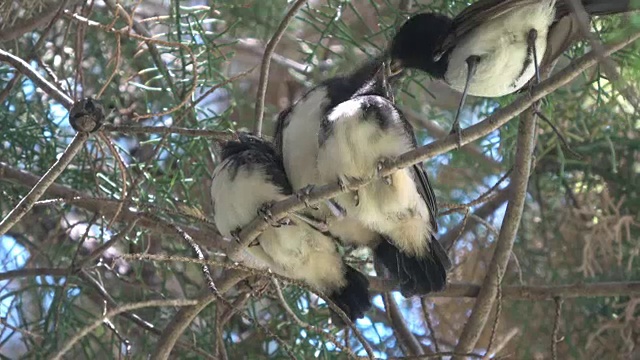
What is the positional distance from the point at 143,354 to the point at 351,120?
0.91 metres

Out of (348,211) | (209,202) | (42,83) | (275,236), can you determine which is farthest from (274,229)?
(209,202)

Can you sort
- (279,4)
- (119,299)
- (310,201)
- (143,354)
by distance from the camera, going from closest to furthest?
(310,201), (143,354), (119,299), (279,4)

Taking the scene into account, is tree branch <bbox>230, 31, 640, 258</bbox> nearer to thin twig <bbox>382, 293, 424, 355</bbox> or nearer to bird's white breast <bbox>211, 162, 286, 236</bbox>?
bird's white breast <bbox>211, 162, 286, 236</bbox>

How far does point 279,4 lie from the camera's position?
2.60 meters

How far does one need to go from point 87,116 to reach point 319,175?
1.39ft

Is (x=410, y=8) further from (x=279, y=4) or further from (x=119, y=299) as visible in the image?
(x=119, y=299)

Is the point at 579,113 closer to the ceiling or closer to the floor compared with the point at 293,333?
closer to the ceiling

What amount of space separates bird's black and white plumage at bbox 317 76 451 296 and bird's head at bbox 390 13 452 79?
197 mm

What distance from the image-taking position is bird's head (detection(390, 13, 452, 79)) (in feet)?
6.19

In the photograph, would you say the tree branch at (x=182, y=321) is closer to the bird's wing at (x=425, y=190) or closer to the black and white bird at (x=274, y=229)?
the black and white bird at (x=274, y=229)

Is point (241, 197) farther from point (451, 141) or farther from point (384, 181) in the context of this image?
point (451, 141)

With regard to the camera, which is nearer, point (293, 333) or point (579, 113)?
point (293, 333)

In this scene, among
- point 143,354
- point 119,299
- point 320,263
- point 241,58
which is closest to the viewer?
point 320,263

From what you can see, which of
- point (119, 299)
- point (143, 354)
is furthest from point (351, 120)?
point (119, 299)
